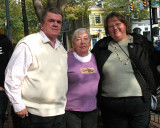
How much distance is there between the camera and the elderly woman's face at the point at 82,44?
2.66 m

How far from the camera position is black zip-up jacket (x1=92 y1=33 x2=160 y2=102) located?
101 inches

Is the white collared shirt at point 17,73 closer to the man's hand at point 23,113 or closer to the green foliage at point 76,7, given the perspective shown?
the man's hand at point 23,113

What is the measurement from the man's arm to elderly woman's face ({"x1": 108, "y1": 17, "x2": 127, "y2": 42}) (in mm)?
1156

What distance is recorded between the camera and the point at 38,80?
6.89ft

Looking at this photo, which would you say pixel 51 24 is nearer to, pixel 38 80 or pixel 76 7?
pixel 38 80

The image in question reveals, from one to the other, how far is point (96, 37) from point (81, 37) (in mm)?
37633

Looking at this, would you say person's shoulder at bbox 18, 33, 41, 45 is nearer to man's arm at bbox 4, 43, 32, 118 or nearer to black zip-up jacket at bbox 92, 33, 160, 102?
man's arm at bbox 4, 43, 32, 118

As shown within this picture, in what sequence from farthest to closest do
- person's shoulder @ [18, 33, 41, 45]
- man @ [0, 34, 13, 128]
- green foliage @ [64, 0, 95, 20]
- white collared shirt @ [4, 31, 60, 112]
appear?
green foliage @ [64, 0, 95, 20] < man @ [0, 34, 13, 128] < person's shoulder @ [18, 33, 41, 45] < white collared shirt @ [4, 31, 60, 112]


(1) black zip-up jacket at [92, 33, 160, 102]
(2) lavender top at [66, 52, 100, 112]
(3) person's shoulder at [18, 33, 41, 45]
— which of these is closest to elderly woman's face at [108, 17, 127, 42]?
(1) black zip-up jacket at [92, 33, 160, 102]

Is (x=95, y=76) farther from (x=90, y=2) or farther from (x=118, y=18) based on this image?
(x=90, y=2)

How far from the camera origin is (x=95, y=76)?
2611 millimetres

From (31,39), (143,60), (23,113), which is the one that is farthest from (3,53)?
(143,60)

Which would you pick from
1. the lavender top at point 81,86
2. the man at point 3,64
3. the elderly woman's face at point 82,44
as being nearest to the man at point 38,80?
the lavender top at point 81,86

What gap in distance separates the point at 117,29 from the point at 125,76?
61cm
